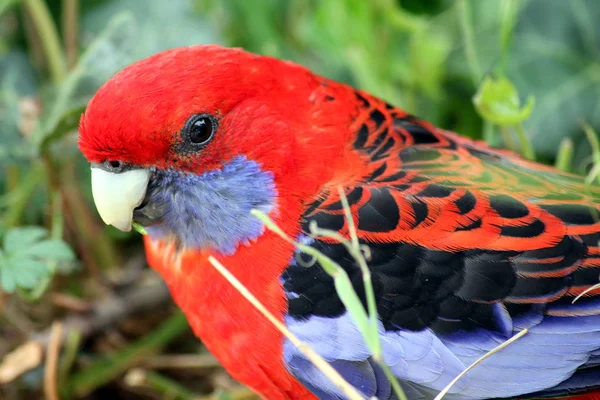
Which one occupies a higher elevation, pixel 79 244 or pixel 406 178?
pixel 406 178

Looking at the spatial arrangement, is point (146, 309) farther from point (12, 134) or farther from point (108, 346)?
point (12, 134)

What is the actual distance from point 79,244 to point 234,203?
1.01 metres

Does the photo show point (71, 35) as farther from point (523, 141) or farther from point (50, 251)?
point (523, 141)

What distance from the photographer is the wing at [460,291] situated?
1.39 m

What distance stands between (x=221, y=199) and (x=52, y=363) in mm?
828

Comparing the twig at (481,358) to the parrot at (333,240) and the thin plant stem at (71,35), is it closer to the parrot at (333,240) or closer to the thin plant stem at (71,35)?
the parrot at (333,240)

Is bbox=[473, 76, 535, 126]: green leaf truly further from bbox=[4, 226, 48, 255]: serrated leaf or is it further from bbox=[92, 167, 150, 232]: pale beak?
bbox=[4, 226, 48, 255]: serrated leaf

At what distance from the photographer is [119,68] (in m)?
2.01

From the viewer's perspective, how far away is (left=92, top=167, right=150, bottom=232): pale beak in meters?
1.39

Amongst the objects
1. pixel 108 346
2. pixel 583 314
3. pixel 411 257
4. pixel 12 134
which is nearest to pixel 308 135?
pixel 411 257

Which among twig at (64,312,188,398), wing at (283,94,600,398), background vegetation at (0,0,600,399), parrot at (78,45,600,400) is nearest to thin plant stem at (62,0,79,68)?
background vegetation at (0,0,600,399)

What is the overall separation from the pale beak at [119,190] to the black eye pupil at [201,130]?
111mm

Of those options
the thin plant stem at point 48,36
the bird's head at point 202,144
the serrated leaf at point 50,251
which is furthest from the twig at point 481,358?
the thin plant stem at point 48,36

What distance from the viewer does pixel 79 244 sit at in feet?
7.57
